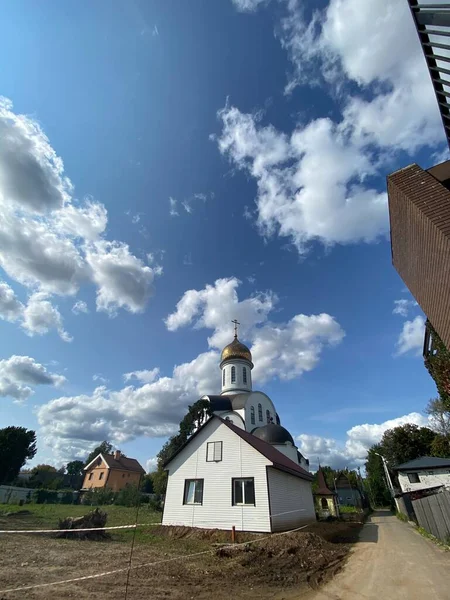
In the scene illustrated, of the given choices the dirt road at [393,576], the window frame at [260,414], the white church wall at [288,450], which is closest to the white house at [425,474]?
the white church wall at [288,450]

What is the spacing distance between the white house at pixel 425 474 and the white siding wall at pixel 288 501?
18874 mm

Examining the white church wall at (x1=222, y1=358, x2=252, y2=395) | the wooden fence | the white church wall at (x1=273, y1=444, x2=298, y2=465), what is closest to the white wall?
the white church wall at (x1=273, y1=444, x2=298, y2=465)

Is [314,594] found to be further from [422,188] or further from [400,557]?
[422,188]

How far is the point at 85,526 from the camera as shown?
14984 millimetres

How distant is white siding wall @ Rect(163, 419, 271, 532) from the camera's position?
13969 millimetres

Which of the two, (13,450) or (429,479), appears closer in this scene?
(429,479)

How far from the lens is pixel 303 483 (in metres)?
19.8

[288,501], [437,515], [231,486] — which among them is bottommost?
[437,515]

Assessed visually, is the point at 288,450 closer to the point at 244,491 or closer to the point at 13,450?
the point at 244,491

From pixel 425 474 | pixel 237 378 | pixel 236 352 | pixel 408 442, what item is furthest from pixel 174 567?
pixel 408 442

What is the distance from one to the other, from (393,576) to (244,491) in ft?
26.0

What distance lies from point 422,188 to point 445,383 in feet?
22.8

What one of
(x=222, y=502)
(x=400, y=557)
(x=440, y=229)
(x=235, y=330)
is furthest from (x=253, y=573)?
(x=235, y=330)

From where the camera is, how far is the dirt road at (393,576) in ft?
20.9
